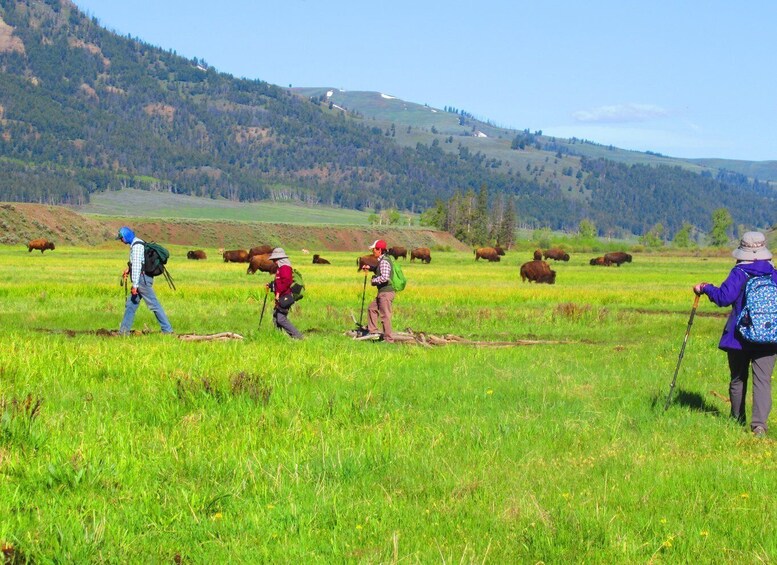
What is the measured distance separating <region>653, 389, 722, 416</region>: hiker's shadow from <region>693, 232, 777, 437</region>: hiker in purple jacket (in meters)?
1.05

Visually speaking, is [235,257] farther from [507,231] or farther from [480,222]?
[480,222]

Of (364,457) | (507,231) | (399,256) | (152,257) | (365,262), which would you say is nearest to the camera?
(364,457)

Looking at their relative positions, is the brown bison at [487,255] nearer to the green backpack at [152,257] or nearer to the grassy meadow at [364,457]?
the green backpack at [152,257]

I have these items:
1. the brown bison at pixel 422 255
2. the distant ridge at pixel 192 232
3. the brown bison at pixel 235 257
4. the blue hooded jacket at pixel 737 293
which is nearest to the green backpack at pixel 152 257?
the blue hooded jacket at pixel 737 293

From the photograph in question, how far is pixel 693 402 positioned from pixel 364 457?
550cm

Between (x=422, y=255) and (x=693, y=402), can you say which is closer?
(x=693, y=402)

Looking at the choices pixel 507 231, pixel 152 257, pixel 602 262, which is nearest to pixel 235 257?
pixel 602 262

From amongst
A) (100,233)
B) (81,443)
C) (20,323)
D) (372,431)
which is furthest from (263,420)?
(100,233)

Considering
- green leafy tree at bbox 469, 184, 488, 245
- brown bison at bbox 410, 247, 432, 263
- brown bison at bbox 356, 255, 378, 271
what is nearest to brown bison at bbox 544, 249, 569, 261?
brown bison at bbox 410, 247, 432, 263

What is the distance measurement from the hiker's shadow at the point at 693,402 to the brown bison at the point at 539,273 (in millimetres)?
35597

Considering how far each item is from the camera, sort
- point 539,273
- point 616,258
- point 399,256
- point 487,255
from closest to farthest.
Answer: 1. point 539,273
2. point 616,258
3. point 487,255
4. point 399,256

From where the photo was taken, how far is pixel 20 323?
21.3 meters

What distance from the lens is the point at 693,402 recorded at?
11680mm

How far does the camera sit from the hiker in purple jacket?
31.8 feet
